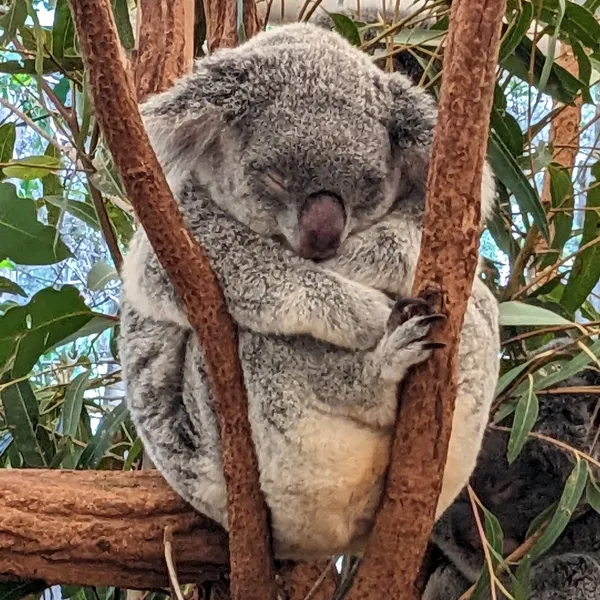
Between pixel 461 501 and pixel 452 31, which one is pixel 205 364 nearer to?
pixel 452 31

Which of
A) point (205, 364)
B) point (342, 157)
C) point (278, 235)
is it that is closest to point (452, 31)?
point (342, 157)

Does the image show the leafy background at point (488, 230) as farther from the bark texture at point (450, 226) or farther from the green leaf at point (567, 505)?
the bark texture at point (450, 226)

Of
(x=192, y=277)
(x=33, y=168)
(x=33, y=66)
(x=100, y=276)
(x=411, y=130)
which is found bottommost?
(x=100, y=276)

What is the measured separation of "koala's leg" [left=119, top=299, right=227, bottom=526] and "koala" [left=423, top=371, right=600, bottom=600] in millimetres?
663

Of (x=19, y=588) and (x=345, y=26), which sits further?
(x=345, y=26)

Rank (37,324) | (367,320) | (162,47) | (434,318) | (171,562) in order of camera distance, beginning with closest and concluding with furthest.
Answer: (434,318) < (367,320) < (171,562) < (37,324) < (162,47)

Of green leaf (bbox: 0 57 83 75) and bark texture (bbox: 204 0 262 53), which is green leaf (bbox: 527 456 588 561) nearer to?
bark texture (bbox: 204 0 262 53)

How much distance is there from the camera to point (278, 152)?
1.39 m

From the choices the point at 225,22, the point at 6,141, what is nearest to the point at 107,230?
the point at 6,141

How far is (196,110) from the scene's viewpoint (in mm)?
1401

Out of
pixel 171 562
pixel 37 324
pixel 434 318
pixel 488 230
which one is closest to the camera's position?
pixel 434 318

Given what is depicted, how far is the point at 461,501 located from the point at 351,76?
0.93 meters

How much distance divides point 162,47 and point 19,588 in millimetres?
1047

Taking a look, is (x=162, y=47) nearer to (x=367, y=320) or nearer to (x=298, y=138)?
(x=298, y=138)
